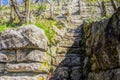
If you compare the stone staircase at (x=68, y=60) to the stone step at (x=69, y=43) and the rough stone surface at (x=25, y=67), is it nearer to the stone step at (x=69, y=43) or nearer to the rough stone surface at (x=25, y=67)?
the stone step at (x=69, y=43)

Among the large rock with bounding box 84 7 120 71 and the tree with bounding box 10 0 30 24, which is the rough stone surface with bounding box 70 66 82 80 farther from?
the tree with bounding box 10 0 30 24

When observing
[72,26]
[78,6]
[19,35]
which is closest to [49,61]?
[19,35]

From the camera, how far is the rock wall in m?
15.3

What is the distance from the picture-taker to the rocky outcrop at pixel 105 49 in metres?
12.1

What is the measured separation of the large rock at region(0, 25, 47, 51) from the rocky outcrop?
8.55 ft

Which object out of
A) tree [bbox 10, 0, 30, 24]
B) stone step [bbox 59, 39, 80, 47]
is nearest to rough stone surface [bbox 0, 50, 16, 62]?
stone step [bbox 59, 39, 80, 47]

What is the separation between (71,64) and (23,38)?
272cm

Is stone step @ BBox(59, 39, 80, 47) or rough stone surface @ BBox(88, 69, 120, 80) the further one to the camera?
stone step @ BBox(59, 39, 80, 47)

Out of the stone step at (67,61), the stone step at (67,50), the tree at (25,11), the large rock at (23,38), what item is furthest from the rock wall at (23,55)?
the tree at (25,11)

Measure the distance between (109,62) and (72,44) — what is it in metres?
5.64

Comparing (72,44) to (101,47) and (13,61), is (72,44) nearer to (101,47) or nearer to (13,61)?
(13,61)

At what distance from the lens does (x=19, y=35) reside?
51.6ft

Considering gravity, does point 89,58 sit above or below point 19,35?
below

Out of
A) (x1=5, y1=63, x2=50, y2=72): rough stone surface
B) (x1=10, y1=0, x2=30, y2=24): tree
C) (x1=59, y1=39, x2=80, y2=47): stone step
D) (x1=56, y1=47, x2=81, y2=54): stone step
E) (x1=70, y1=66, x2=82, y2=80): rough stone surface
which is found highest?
(x1=10, y1=0, x2=30, y2=24): tree
